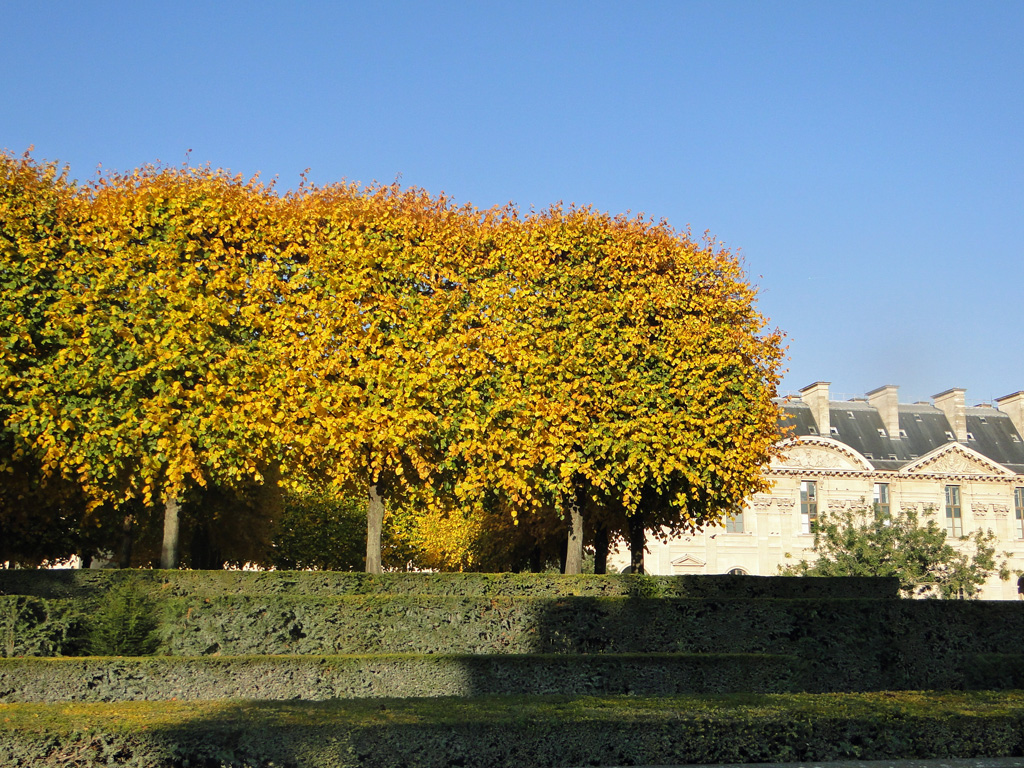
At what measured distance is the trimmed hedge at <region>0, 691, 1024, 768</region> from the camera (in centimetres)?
1007

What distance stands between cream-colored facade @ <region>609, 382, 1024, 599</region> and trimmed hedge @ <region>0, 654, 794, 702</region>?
40.6m

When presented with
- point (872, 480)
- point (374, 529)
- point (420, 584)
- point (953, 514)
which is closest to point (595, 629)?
Answer: point (420, 584)

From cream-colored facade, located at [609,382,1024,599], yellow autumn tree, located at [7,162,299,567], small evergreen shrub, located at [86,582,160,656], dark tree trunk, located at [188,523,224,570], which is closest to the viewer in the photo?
small evergreen shrub, located at [86,582,160,656]

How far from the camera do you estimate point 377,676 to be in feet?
50.6

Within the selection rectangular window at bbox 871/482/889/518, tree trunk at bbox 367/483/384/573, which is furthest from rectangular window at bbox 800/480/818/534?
tree trunk at bbox 367/483/384/573

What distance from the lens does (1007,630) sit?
20.0m

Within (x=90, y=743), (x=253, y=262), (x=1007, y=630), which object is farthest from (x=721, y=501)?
(x=90, y=743)

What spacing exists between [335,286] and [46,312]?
21.3 feet

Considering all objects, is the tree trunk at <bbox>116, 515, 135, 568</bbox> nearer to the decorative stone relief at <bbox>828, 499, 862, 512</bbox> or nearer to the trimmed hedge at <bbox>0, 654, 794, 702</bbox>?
the trimmed hedge at <bbox>0, 654, 794, 702</bbox>

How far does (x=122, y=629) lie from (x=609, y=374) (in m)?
12.8

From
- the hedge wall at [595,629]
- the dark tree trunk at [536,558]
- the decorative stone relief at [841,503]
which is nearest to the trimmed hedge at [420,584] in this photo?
the hedge wall at [595,629]

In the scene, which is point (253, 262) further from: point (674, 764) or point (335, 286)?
point (674, 764)

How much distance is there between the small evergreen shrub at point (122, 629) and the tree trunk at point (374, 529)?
23.4ft

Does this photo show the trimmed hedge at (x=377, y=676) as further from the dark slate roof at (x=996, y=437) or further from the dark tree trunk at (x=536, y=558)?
the dark slate roof at (x=996, y=437)
